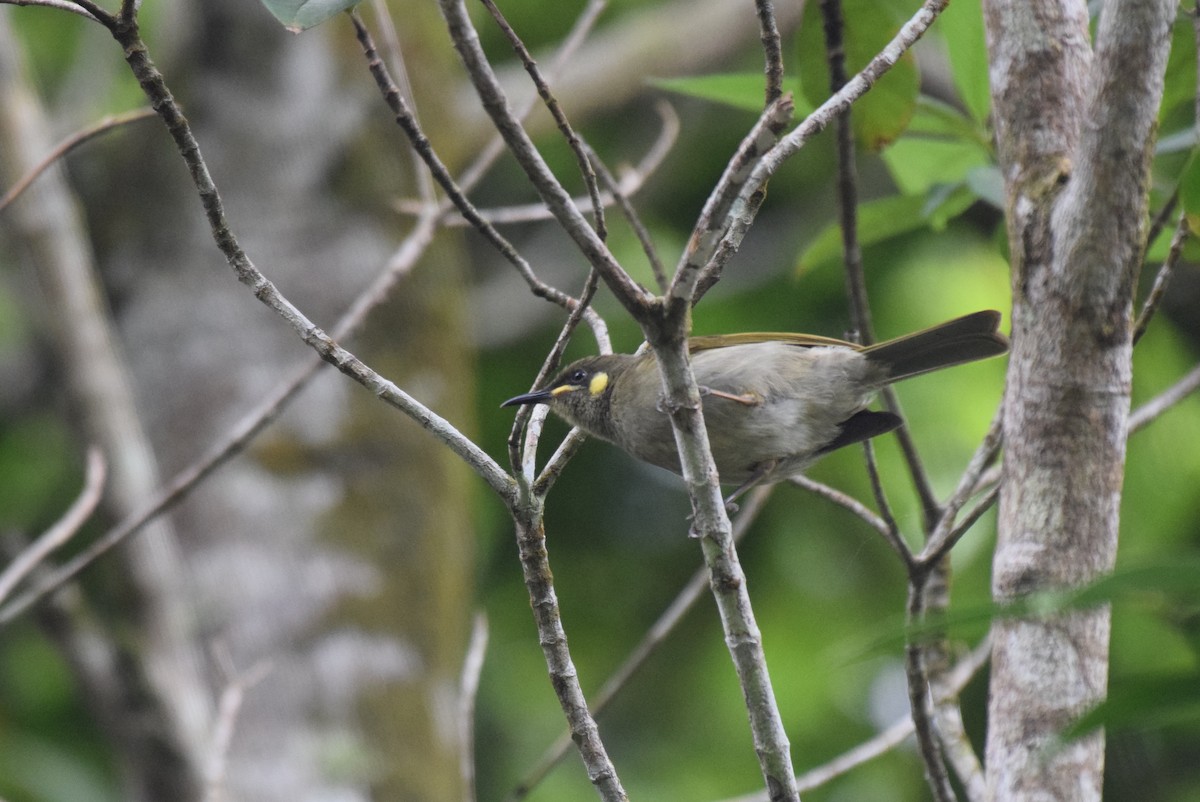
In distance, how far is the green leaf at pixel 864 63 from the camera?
2.83 meters

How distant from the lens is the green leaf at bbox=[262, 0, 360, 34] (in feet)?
5.76

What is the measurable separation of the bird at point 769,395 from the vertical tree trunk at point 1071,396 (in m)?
1.04

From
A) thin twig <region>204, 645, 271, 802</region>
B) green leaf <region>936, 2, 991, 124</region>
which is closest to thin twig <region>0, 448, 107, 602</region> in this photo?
thin twig <region>204, 645, 271, 802</region>

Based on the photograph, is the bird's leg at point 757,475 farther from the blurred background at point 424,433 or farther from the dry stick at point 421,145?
the dry stick at point 421,145

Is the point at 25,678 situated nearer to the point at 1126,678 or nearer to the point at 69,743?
the point at 69,743

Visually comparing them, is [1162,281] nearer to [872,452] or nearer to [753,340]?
[872,452]

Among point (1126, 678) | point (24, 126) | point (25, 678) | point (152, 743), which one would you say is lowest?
point (1126, 678)

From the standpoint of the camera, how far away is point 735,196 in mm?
1729

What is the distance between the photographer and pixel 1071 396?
6.79 feet

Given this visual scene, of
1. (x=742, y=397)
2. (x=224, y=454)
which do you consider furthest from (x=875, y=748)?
(x=224, y=454)

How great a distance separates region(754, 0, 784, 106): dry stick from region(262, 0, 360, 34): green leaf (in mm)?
619

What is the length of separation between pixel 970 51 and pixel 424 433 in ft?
9.95

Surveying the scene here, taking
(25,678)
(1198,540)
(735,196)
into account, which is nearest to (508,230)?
(25,678)

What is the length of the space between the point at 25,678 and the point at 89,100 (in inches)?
125
